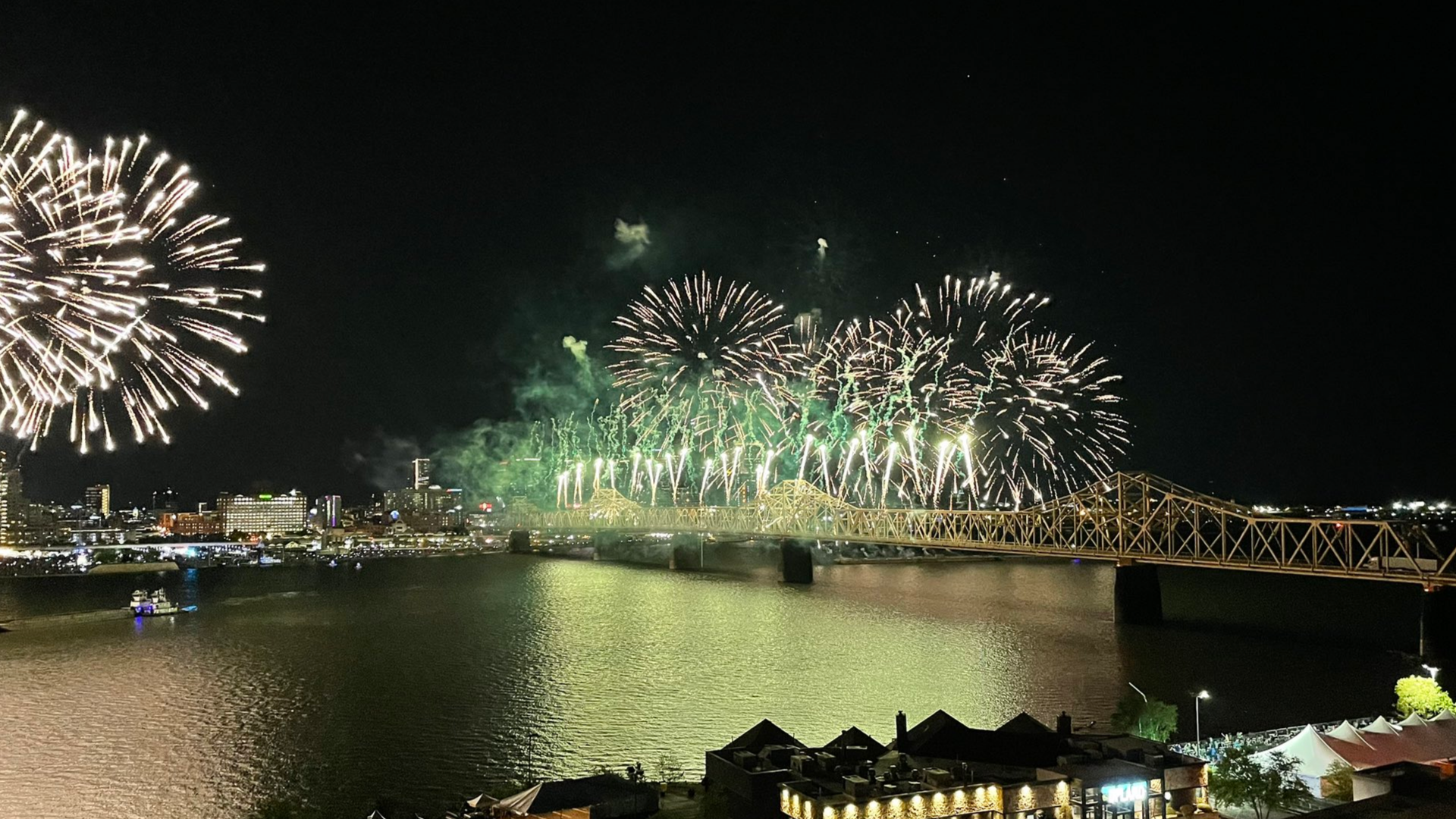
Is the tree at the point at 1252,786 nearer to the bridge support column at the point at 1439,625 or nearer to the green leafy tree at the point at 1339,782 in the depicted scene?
the green leafy tree at the point at 1339,782

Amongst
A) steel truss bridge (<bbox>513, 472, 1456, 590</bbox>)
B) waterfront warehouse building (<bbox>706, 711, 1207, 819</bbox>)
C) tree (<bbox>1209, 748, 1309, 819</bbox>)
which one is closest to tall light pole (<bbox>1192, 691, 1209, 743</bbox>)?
tree (<bbox>1209, 748, 1309, 819</bbox>)

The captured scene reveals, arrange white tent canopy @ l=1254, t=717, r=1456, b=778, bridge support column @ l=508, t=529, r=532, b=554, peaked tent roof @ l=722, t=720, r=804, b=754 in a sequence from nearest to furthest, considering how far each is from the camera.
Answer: white tent canopy @ l=1254, t=717, r=1456, b=778, peaked tent roof @ l=722, t=720, r=804, b=754, bridge support column @ l=508, t=529, r=532, b=554

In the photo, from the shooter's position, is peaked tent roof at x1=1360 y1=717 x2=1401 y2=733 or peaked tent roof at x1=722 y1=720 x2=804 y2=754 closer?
peaked tent roof at x1=1360 y1=717 x2=1401 y2=733

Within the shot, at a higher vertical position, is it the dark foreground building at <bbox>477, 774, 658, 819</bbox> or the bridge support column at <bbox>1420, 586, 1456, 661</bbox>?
the bridge support column at <bbox>1420, 586, 1456, 661</bbox>

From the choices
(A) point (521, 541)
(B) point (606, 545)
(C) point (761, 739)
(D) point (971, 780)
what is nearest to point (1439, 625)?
(D) point (971, 780)

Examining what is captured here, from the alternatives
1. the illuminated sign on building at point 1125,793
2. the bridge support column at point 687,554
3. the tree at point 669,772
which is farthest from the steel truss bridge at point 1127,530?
the tree at point 669,772

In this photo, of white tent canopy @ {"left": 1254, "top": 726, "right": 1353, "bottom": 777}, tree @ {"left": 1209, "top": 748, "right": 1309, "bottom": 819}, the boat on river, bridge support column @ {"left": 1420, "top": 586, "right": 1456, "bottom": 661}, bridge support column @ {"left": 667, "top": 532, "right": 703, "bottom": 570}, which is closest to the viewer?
tree @ {"left": 1209, "top": 748, "right": 1309, "bottom": 819}

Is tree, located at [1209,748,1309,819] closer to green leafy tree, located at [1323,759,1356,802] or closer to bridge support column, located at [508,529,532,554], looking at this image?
green leafy tree, located at [1323,759,1356,802]

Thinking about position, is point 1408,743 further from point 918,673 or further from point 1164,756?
point 918,673
